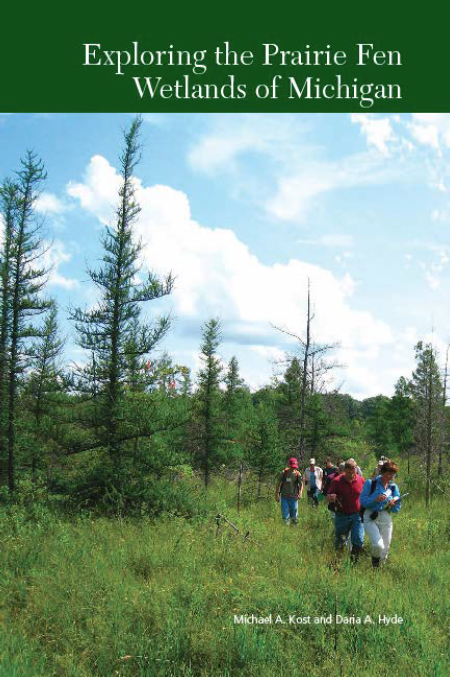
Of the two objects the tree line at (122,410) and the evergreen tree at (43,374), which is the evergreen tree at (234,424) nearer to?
the tree line at (122,410)

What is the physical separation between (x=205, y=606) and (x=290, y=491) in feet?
16.6

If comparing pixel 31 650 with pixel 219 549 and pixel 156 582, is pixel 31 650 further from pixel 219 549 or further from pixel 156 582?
pixel 219 549

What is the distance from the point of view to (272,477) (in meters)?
19.4

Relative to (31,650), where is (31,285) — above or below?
above

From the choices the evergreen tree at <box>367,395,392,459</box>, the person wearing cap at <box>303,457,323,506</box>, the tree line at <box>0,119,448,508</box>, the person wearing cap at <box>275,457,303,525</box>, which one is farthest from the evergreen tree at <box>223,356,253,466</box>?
the evergreen tree at <box>367,395,392,459</box>

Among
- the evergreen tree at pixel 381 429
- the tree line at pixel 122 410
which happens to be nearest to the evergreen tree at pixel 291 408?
the tree line at pixel 122 410

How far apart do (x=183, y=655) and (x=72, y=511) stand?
6.45 m

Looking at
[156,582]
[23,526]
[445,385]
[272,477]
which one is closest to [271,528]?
[156,582]

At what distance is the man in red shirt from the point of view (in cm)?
693

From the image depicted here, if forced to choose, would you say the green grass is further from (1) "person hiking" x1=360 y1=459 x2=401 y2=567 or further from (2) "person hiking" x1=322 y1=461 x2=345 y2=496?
(2) "person hiking" x1=322 y1=461 x2=345 y2=496

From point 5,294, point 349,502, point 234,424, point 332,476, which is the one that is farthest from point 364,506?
point 234,424

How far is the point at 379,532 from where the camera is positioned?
657 cm

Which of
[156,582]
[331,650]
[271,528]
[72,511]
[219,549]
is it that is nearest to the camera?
[331,650]

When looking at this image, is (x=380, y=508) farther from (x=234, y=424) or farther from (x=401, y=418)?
Result: (x=401, y=418)
